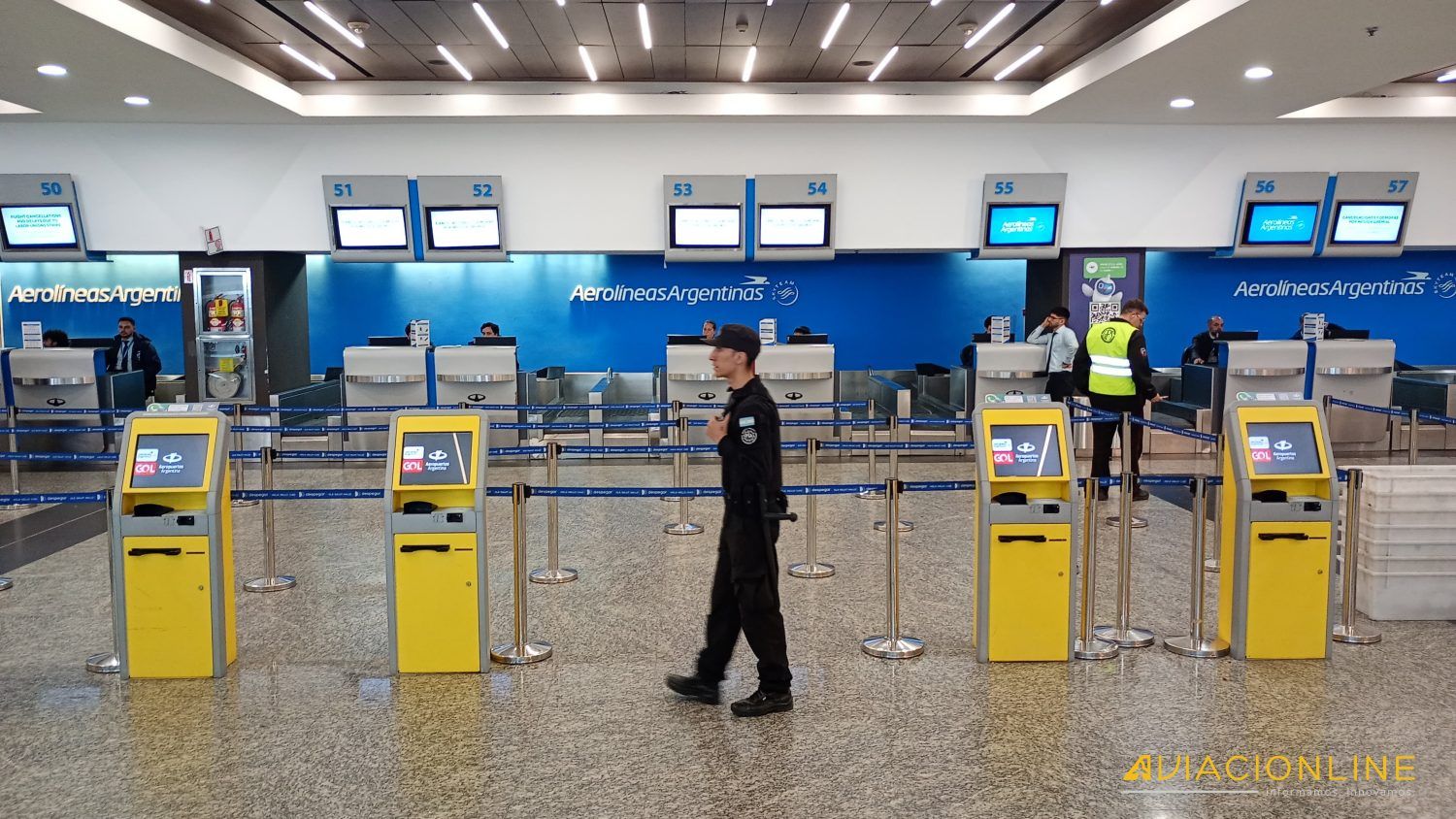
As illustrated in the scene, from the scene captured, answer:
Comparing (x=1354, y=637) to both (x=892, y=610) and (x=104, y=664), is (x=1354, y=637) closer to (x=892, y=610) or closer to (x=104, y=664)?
(x=892, y=610)

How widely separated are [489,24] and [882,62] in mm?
3838

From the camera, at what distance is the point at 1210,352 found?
A: 1302 cm

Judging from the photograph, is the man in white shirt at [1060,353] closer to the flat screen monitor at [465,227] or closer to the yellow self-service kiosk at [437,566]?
the flat screen monitor at [465,227]

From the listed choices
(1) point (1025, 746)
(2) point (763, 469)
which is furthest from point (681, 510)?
(1) point (1025, 746)

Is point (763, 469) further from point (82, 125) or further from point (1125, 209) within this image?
point (82, 125)

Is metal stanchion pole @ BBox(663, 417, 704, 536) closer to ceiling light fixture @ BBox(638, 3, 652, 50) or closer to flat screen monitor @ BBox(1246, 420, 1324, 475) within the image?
ceiling light fixture @ BBox(638, 3, 652, 50)

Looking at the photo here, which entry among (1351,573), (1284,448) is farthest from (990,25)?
(1351,573)

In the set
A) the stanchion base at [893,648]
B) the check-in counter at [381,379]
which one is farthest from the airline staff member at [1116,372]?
the check-in counter at [381,379]

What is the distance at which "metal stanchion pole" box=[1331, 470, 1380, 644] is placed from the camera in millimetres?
5594

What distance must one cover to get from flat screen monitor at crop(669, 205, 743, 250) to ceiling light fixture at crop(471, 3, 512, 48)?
2973 mm

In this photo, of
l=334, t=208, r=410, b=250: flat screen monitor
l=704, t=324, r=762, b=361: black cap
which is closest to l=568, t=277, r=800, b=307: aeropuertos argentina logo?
l=334, t=208, r=410, b=250: flat screen monitor

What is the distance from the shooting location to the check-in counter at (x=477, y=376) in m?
11.6

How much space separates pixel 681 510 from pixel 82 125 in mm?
8430

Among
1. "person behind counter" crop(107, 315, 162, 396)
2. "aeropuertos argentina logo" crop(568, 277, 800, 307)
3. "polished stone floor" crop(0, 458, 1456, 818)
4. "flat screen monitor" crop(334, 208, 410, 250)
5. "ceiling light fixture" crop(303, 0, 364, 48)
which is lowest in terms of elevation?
"polished stone floor" crop(0, 458, 1456, 818)
